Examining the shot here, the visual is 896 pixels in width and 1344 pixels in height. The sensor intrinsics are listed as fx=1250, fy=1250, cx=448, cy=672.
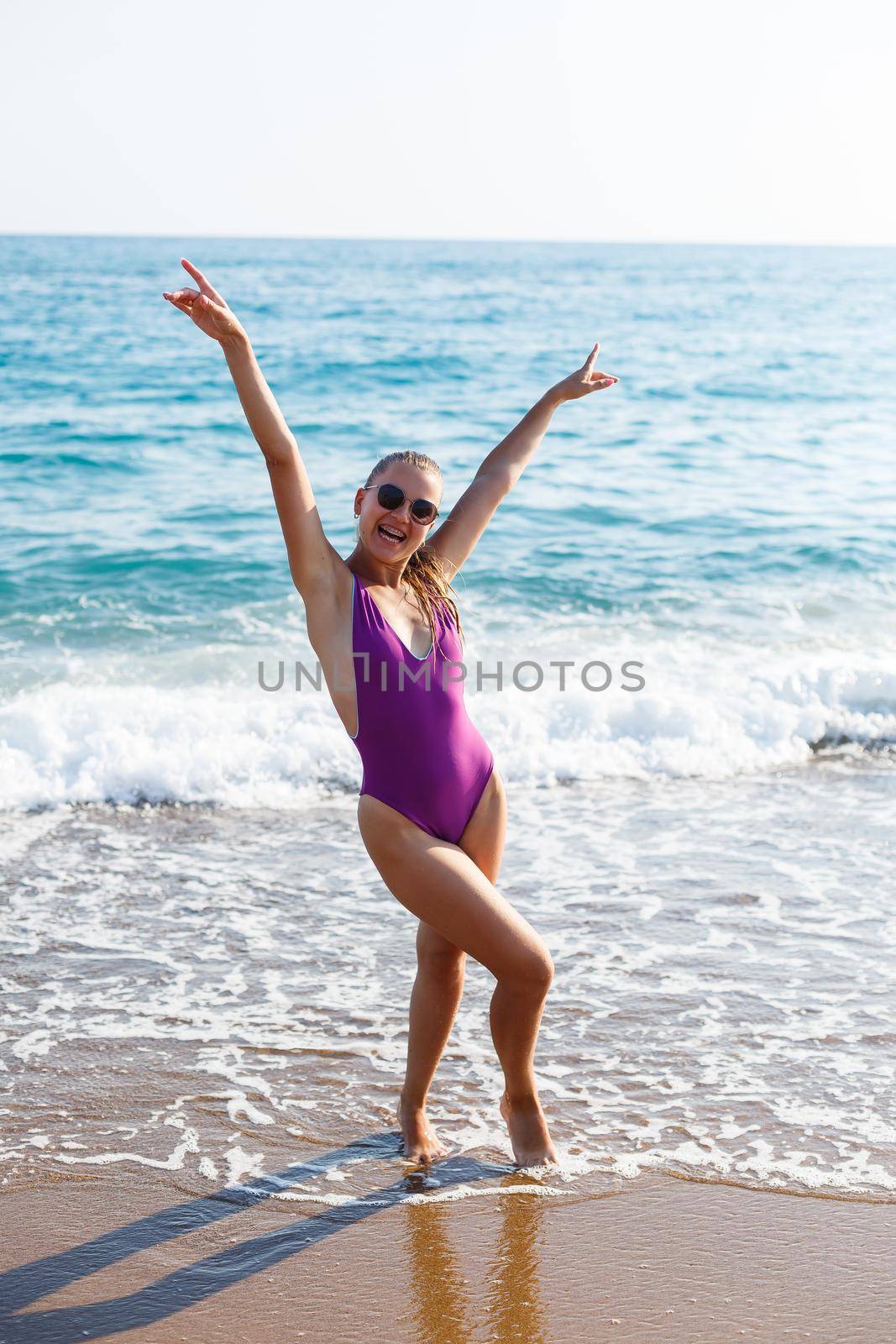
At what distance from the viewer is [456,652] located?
357 cm

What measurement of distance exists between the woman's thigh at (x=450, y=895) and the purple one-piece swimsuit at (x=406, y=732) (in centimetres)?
6

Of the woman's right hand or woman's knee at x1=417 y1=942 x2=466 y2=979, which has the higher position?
the woman's right hand

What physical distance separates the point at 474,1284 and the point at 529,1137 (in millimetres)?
560

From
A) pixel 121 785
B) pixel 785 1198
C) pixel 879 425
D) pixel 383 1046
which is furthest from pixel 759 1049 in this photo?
pixel 879 425

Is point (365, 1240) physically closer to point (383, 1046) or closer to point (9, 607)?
point (383, 1046)

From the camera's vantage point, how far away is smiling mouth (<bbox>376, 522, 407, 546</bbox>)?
11.4 ft

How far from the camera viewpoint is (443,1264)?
318 centimetres

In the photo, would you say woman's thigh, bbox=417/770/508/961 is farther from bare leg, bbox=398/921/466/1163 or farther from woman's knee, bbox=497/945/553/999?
woman's knee, bbox=497/945/553/999

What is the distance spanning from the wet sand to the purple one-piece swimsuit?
1.07 m

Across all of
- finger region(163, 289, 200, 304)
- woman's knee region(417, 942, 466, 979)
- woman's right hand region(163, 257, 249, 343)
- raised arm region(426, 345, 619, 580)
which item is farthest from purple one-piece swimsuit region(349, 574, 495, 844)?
finger region(163, 289, 200, 304)

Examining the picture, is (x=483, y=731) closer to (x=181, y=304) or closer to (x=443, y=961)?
(x=443, y=961)

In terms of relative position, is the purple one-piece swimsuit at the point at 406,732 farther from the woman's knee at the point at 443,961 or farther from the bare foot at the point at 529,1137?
the bare foot at the point at 529,1137

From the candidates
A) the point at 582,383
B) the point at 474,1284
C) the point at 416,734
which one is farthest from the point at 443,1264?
the point at 582,383

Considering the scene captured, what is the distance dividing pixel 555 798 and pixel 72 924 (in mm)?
2902
